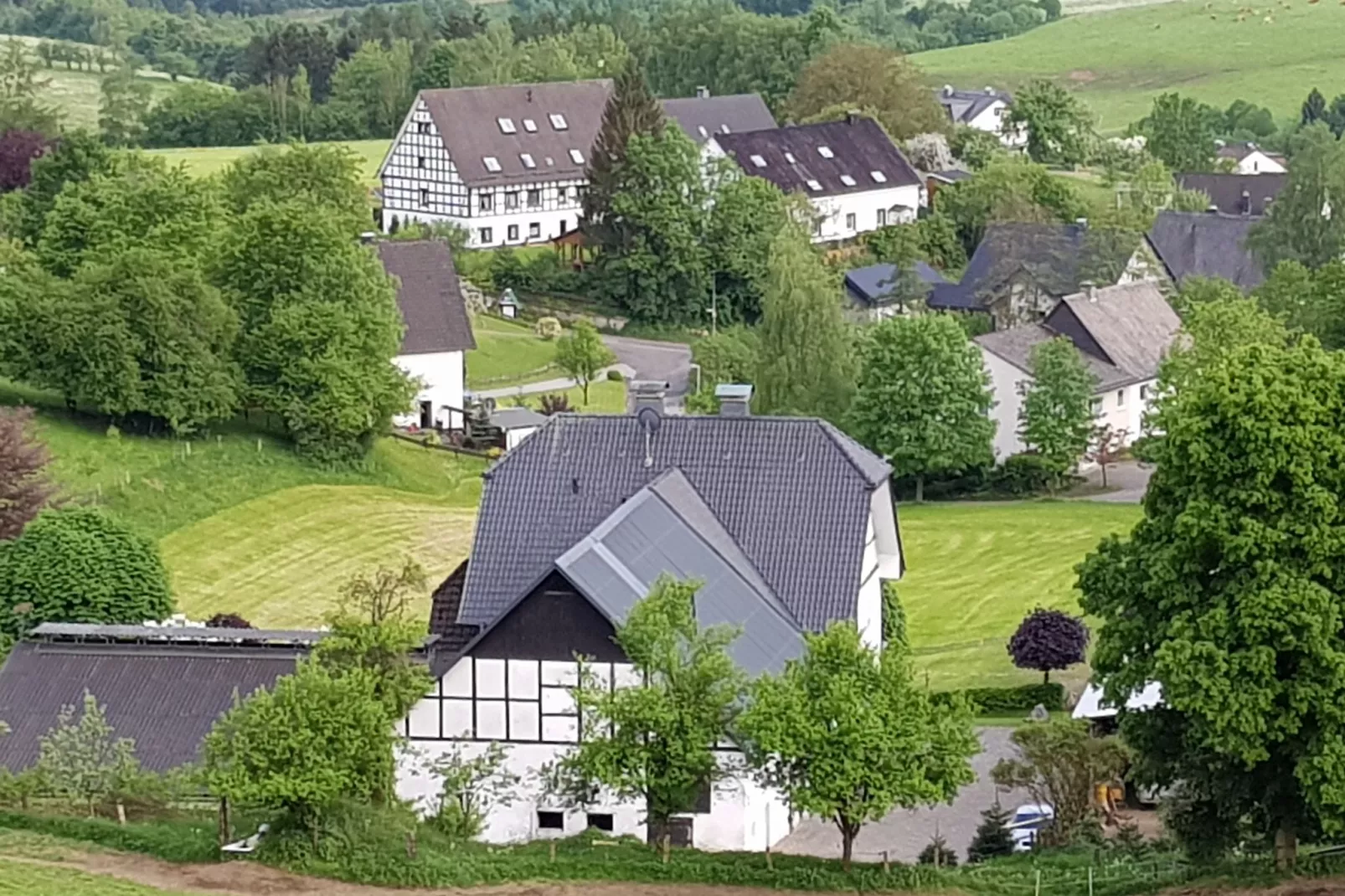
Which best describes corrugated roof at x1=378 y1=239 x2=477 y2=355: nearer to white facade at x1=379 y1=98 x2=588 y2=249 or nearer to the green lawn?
the green lawn

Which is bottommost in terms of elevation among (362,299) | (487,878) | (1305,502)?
(487,878)

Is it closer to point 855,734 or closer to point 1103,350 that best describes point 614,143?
point 1103,350

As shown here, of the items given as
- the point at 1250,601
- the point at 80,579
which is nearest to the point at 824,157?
the point at 80,579

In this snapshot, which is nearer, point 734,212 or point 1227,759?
point 1227,759

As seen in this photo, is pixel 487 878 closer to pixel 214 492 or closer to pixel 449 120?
pixel 214 492

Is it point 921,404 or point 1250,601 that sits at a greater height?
point 921,404

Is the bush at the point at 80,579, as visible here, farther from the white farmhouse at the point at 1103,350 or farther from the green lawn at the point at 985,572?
the white farmhouse at the point at 1103,350

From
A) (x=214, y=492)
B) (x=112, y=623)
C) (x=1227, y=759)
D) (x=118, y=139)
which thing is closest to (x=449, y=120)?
(x=118, y=139)
